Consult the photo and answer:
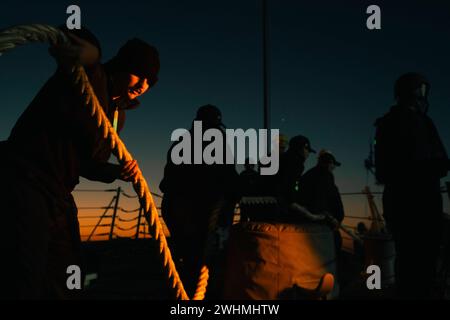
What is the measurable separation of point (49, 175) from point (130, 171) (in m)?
0.44

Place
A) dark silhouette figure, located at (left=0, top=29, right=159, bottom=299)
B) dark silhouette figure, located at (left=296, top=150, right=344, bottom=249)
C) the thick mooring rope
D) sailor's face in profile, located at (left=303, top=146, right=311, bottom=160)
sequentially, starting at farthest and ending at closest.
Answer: dark silhouette figure, located at (left=296, top=150, right=344, bottom=249)
sailor's face in profile, located at (left=303, top=146, right=311, bottom=160)
dark silhouette figure, located at (left=0, top=29, right=159, bottom=299)
the thick mooring rope

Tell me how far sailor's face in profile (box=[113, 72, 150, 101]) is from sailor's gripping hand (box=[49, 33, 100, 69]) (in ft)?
1.19

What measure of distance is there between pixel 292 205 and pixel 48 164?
3.63 meters

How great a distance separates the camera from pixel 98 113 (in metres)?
1.45

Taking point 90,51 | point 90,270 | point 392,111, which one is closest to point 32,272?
point 90,51

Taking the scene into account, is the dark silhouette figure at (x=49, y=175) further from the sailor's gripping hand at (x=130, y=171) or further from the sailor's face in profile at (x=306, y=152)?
the sailor's face in profile at (x=306, y=152)

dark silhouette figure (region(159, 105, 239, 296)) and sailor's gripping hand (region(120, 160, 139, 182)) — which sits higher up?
sailor's gripping hand (region(120, 160, 139, 182))

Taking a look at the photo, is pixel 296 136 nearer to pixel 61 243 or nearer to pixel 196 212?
pixel 196 212

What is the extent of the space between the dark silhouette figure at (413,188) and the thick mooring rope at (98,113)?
85.1 inches

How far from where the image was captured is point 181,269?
3395mm

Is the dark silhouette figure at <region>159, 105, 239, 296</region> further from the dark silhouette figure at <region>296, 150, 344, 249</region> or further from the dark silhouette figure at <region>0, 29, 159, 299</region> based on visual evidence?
the dark silhouette figure at <region>296, 150, 344, 249</region>

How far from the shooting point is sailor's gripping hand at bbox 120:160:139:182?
1.77 metres

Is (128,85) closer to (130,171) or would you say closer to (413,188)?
(130,171)

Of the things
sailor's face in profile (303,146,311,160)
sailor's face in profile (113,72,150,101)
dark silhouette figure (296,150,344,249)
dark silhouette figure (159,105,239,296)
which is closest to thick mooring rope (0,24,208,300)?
sailor's face in profile (113,72,150,101)
